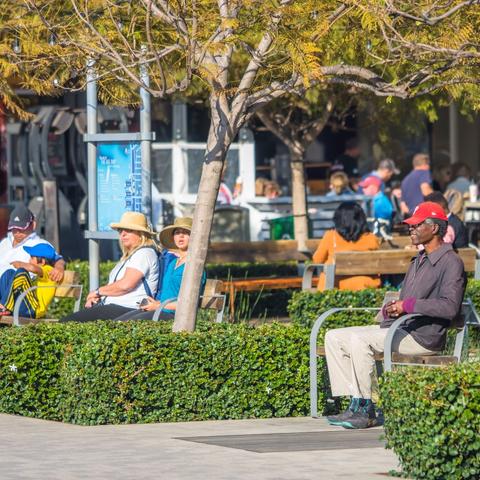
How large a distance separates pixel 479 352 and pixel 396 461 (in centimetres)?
365

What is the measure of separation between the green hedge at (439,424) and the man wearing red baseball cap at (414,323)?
175cm

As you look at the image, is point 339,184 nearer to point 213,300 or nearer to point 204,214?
point 213,300

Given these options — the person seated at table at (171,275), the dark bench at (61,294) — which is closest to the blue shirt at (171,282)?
the person seated at table at (171,275)

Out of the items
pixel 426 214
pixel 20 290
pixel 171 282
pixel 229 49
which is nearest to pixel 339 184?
pixel 20 290

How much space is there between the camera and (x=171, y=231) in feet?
40.2

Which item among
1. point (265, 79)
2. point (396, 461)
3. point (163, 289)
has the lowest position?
point (396, 461)

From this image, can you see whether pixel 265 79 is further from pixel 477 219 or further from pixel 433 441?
pixel 477 219

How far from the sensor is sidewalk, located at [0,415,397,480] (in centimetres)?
742

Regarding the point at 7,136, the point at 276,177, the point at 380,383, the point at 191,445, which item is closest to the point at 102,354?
the point at 191,445

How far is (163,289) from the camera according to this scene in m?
11.7

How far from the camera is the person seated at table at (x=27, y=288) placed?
12.5m

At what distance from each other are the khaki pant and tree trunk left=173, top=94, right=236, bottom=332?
3.59 ft

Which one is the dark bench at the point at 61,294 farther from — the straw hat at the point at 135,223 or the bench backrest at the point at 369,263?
the bench backrest at the point at 369,263

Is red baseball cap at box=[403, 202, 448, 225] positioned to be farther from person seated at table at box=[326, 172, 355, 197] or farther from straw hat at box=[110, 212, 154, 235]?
person seated at table at box=[326, 172, 355, 197]
